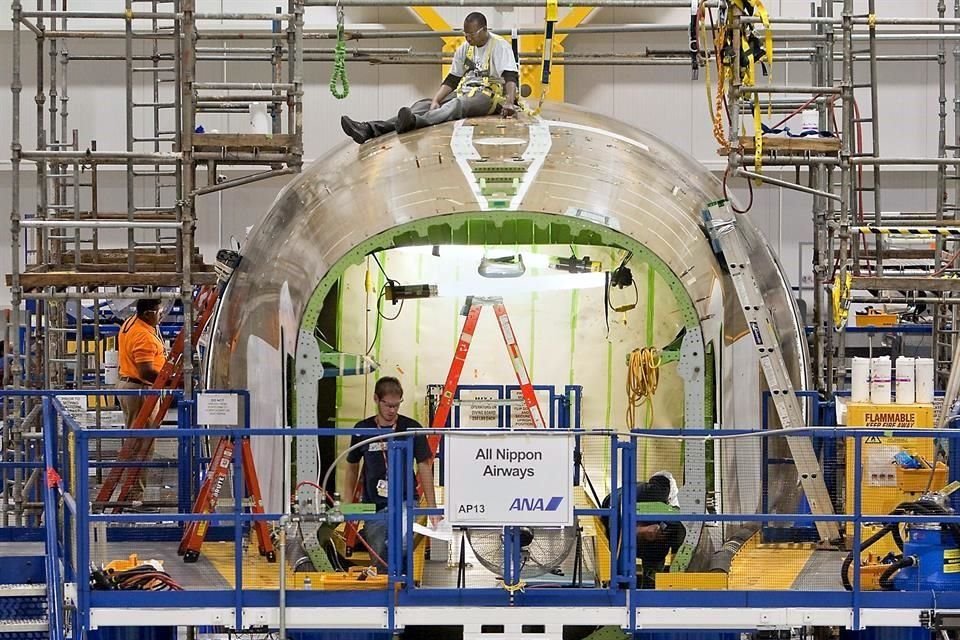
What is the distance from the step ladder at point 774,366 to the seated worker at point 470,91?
273cm

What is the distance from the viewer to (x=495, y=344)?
16141mm

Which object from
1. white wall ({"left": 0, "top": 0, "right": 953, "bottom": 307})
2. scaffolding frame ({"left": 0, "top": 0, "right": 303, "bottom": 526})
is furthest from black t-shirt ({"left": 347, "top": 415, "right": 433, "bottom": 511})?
white wall ({"left": 0, "top": 0, "right": 953, "bottom": 307})

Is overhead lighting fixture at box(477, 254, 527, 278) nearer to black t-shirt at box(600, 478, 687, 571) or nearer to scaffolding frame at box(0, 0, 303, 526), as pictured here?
black t-shirt at box(600, 478, 687, 571)

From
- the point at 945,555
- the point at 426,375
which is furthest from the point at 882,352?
the point at 945,555

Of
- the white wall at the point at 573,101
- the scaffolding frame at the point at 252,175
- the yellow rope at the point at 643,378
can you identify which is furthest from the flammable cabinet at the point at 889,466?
the white wall at the point at 573,101

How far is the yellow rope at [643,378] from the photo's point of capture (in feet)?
44.1

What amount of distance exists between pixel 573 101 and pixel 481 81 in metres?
15.7

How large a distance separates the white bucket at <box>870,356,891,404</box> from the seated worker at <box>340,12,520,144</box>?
4.10 metres

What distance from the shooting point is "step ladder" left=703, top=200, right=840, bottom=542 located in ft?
41.0

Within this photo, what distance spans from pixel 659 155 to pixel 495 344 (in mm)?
2952

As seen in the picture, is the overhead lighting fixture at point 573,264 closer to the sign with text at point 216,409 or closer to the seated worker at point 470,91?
the seated worker at point 470,91

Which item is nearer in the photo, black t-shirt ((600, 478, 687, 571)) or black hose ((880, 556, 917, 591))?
black hose ((880, 556, 917, 591))

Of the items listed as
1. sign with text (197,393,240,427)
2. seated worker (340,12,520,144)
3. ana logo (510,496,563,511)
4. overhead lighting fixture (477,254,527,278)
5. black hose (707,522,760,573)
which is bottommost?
black hose (707,522,760,573)

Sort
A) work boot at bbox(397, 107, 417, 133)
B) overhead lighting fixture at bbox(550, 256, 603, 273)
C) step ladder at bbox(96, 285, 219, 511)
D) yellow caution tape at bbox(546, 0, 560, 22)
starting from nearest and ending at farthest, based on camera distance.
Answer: overhead lighting fixture at bbox(550, 256, 603, 273) → work boot at bbox(397, 107, 417, 133) → yellow caution tape at bbox(546, 0, 560, 22) → step ladder at bbox(96, 285, 219, 511)
